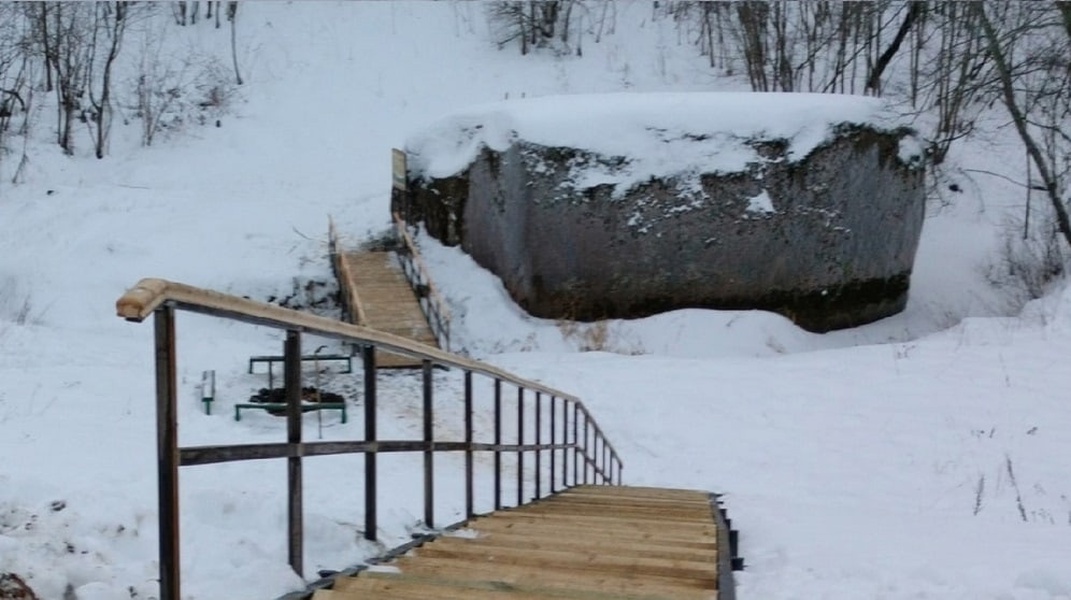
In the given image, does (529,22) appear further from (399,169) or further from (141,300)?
(141,300)

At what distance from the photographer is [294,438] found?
271 centimetres

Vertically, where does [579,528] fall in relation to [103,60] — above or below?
below

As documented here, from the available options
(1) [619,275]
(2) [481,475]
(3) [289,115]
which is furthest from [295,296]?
(3) [289,115]

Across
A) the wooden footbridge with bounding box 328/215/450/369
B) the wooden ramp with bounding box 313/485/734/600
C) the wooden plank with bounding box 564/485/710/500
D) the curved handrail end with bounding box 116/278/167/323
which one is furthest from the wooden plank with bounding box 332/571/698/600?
the wooden footbridge with bounding box 328/215/450/369

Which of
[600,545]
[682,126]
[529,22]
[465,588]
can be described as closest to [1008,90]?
[682,126]

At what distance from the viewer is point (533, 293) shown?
55.6 feet

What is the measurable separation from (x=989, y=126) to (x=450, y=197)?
1704 cm

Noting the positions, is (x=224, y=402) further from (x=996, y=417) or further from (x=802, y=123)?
(x=802, y=123)

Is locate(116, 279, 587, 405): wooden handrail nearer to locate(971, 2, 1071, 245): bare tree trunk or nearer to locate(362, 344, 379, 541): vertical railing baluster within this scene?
locate(362, 344, 379, 541): vertical railing baluster

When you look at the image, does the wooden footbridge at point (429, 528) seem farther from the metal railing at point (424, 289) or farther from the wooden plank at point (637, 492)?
the metal railing at point (424, 289)

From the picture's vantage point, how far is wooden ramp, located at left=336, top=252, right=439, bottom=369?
1502 centimetres

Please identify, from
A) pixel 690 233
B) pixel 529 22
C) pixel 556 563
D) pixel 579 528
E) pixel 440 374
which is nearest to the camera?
pixel 556 563

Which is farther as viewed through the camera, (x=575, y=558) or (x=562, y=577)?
(x=575, y=558)

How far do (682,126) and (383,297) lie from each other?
630cm
